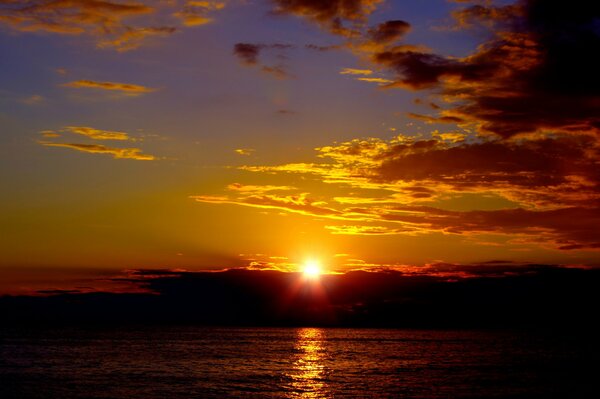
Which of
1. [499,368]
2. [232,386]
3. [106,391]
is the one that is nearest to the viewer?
[106,391]

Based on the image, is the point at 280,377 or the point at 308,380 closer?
the point at 308,380

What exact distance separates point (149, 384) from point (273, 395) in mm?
15891

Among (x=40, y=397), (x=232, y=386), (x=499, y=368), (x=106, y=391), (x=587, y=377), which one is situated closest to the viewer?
(x=40, y=397)

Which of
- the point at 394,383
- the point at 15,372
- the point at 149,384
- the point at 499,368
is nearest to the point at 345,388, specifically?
the point at 394,383

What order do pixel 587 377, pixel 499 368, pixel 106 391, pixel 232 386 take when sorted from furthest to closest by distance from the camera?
pixel 499 368
pixel 587 377
pixel 232 386
pixel 106 391

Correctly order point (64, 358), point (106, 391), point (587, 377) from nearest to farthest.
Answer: point (106, 391)
point (587, 377)
point (64, 358)

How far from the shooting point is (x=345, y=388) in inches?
2662

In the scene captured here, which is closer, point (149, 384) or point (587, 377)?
point (149, 384)

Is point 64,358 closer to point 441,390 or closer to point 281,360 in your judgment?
point 281,360

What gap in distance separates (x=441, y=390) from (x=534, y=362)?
50842 mm

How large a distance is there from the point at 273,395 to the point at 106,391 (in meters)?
16.9

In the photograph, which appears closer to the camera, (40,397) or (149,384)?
(40,397)

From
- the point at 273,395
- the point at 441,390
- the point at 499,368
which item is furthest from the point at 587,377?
the point at 273,395

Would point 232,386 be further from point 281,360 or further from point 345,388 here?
point 281,360
